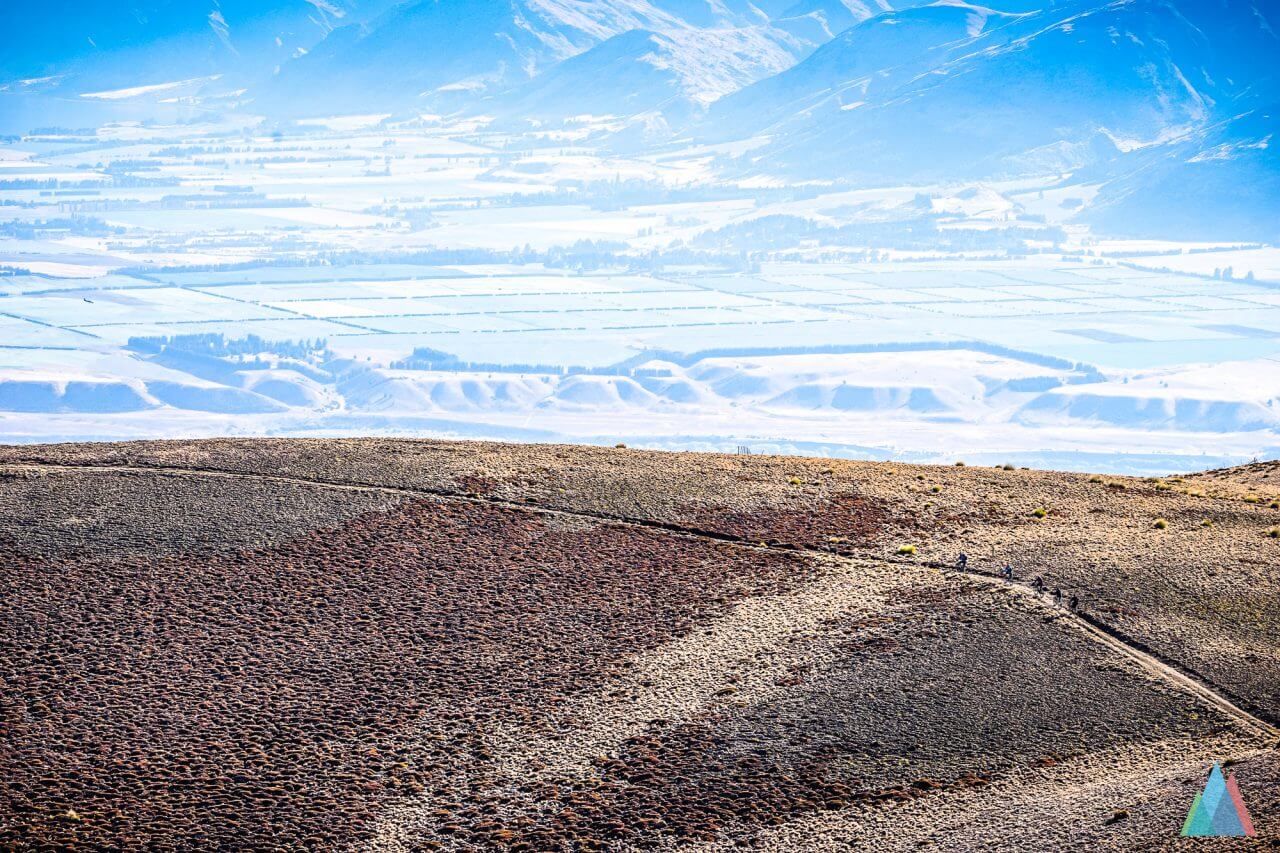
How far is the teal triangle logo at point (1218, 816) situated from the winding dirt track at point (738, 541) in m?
3.11

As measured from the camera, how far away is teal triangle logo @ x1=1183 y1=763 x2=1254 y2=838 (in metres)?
15.8

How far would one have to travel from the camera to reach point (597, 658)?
21.4 meters

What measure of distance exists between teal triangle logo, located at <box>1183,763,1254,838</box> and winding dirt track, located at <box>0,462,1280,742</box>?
311 cm

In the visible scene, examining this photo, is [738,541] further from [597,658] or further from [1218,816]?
[1218,816]

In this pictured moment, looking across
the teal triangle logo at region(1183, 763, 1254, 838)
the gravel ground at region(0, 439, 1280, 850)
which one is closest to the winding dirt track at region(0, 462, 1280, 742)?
the gravel ground at region(0, 439, 1280, 850)

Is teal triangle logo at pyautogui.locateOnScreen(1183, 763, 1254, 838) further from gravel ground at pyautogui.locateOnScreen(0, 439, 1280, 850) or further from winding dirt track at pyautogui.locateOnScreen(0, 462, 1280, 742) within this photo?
winding dirt track at pyautogui.locateOnScreen(0, 462, 1280, 742)

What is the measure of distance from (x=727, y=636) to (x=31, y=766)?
9975 mm

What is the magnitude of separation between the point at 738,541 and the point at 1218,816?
1145 centimetres

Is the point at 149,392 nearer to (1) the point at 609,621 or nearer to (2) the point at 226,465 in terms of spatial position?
(2) the point at 226,465

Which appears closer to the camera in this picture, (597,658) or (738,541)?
(597,658)

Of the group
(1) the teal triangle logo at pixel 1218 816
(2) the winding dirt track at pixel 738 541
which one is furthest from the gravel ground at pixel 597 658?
(1) the teal triangle logo at pixel 1218 816

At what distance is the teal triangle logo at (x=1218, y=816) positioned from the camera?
622 inches

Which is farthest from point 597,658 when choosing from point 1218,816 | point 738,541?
point 1218,816

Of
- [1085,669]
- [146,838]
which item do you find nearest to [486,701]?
[146,838]
